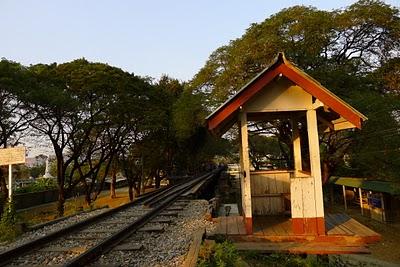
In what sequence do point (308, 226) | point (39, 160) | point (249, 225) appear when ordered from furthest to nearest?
1. point (39, 160)
2. point (249, 225)
3. point (308, 226)

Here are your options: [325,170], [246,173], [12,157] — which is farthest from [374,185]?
[12,157]

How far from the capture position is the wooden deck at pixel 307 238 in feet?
20.3

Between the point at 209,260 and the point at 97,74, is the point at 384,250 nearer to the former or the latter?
the point at 209,260

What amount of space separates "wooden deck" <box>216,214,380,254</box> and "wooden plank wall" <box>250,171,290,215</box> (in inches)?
50.8

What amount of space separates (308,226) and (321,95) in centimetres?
240

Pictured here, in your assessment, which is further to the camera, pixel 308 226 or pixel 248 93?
pixel 248 93

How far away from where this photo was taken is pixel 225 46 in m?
21.2

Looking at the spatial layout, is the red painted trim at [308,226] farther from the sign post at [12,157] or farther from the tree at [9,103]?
the tree at [9,103]

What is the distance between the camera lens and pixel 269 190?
8.91 m

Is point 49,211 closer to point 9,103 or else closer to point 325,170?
point 9,103

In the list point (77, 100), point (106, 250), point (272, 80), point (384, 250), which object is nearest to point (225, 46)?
point (77, 100)

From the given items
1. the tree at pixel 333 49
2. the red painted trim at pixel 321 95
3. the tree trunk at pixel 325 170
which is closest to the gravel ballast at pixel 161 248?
the red painted trim at pixel 321 95

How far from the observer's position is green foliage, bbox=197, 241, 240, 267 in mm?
4935

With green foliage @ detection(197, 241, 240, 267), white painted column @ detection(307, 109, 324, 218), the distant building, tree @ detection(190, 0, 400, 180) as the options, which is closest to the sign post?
green foliage @ detection(197, 241, 240, 267)
